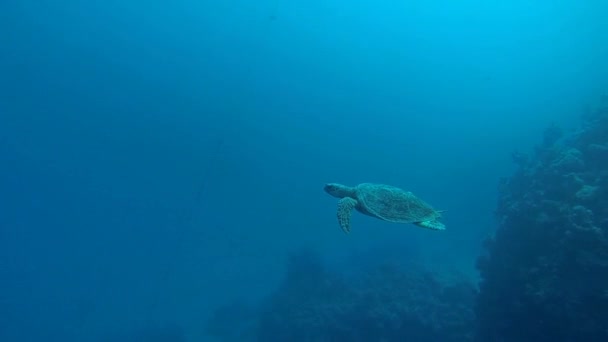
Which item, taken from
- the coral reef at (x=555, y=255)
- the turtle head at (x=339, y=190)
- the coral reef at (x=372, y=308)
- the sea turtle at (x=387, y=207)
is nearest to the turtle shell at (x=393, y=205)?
the sea turtle at (x=387, y=207)

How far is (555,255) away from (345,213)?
9627 millimetres

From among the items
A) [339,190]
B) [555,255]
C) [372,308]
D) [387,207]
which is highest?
[372,308]

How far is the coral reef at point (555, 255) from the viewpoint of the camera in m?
10.6

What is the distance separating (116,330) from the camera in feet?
133

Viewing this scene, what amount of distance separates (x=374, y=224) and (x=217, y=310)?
25.5 m

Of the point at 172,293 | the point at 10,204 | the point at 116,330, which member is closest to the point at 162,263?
the point at 172,293

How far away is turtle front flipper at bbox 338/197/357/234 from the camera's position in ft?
22.8

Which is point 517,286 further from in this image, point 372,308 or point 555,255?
point 372,308

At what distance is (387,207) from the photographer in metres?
7.45

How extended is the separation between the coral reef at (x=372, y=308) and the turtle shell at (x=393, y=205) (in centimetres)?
1403

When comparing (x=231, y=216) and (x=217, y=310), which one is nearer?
(x=217, y=310)

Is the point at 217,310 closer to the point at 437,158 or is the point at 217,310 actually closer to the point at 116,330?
the point at 116,330

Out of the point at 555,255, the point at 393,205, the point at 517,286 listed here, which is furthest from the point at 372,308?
the point at 393,205

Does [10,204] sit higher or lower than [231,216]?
higher
